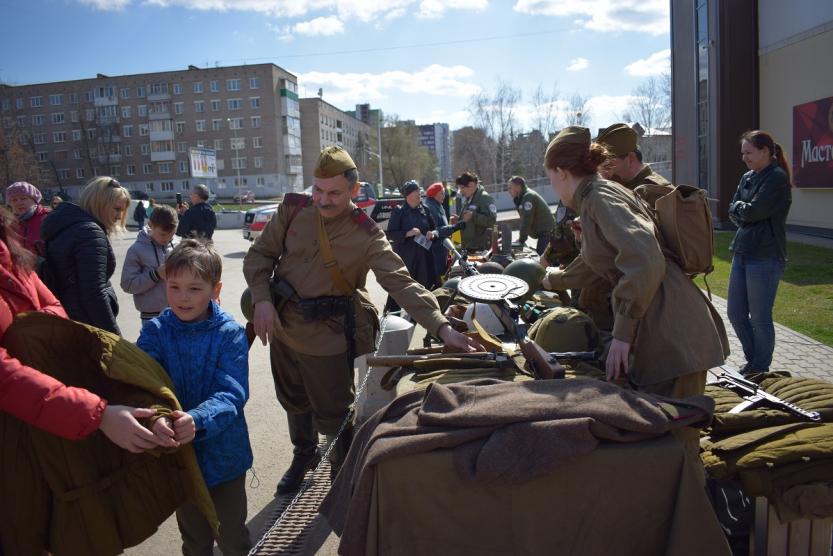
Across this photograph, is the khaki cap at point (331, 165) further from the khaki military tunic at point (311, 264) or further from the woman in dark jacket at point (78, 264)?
the woman in dark jacket at point (78, 264)

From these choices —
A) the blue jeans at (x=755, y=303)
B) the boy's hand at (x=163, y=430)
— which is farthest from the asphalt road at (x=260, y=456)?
the blue jeans at (x=755, y=303)

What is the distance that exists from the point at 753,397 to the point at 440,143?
170660 mm

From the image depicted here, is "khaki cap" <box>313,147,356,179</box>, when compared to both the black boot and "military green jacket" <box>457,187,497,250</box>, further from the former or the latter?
"military green jacket" <box>457,187,497,250</box>

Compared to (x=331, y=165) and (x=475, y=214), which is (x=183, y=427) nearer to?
(x=331, y=165)

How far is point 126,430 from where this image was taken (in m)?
2.01

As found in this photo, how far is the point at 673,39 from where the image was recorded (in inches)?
837

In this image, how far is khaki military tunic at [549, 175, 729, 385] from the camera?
7.82ft

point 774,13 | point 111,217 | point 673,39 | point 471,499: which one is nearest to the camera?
point 471,499

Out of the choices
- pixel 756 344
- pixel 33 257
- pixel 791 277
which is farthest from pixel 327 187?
pixel 791 277

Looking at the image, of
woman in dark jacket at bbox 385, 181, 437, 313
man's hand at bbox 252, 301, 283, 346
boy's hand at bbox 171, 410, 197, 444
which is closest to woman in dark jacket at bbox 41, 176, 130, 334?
man's hand at bbox 252, 301, 283, 346

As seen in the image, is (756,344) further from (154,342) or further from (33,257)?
(33,257)

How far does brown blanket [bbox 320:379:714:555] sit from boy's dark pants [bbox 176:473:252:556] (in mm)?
825

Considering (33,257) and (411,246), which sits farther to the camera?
(411,246)

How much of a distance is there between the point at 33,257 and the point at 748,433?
9.82 feet
